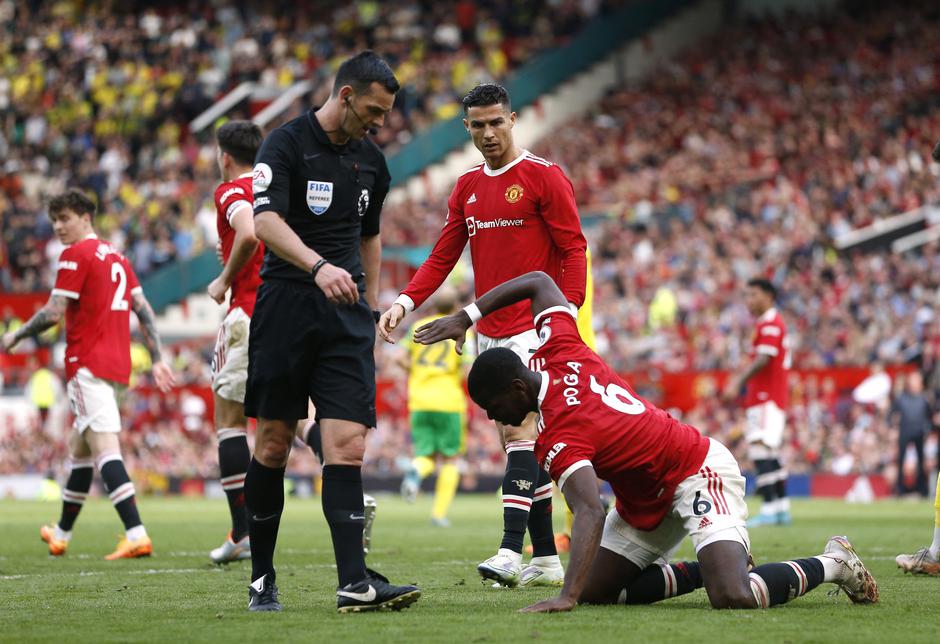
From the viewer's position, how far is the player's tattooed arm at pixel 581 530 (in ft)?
20.2

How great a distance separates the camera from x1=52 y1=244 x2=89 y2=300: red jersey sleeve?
10.7 m

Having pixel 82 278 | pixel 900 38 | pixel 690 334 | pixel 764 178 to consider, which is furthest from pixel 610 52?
pixel 82 278

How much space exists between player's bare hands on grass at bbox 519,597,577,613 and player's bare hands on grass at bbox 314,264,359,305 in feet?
5.18

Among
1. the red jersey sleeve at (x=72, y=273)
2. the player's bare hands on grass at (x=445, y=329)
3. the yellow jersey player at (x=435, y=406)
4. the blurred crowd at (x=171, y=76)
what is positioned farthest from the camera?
the blurred crowd at (x=171, y=76)

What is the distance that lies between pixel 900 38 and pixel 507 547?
30.3 meters

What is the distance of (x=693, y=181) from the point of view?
3195 cm

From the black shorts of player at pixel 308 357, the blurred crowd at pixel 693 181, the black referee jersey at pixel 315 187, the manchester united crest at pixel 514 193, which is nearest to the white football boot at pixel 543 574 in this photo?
the black shorts of player at pixel 308 357

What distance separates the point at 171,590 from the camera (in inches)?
315

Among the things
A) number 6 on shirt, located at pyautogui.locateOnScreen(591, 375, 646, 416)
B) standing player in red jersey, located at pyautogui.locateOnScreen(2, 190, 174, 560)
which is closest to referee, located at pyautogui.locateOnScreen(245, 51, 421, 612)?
number 6 on shirt, located at pyautogui.locateOnScreen(591, 375, 646, 416)

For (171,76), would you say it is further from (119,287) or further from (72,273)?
(72,273)

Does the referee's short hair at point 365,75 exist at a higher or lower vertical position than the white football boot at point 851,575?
higher

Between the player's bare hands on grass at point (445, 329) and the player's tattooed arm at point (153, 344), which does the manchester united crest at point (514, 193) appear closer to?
the player's bare hands on grass at point (445, 329)

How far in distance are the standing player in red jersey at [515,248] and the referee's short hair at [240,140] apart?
1.87 m

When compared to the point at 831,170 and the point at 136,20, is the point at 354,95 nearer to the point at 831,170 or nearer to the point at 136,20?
the point at 831,170
